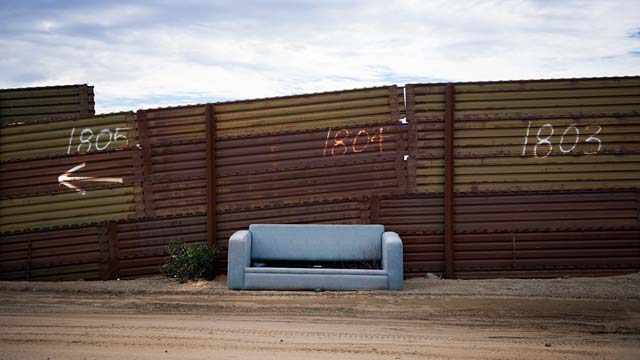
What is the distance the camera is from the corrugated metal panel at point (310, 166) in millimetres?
11602

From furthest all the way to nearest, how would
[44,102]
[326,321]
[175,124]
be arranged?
[44,102] < [175,124] < [326,321]

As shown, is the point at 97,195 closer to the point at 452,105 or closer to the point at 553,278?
the point at 452,105

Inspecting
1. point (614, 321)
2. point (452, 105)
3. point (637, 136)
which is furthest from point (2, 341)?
point (637, 136)

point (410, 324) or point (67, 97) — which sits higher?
point (67, 97)

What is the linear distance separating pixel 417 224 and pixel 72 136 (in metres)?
5.91

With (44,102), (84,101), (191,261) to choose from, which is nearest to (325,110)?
(191,261)

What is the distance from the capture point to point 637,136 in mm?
11469

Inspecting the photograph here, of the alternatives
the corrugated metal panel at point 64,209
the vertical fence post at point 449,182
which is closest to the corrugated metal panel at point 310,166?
the vertical fence post at point 449,182

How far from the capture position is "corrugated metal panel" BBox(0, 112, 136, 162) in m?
11.8

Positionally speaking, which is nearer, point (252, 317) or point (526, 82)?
point (252, 317)

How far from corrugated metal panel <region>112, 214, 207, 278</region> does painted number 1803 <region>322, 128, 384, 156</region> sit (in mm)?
2388

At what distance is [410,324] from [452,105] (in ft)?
15.2

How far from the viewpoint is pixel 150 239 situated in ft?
38.7

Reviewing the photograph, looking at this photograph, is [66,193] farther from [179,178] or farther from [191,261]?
[191,261]
